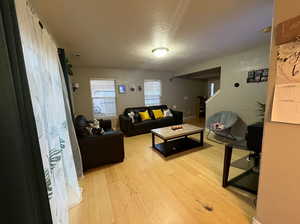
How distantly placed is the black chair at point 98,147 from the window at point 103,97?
8.44ft

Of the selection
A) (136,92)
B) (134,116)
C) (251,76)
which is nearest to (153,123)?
(134,116)

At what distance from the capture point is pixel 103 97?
472 cm

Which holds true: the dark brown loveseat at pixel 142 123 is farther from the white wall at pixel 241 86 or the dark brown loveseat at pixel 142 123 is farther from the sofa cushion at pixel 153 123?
the white wall at pixel 241 86

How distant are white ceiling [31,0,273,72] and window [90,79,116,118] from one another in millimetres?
1906

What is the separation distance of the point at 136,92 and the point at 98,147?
334 centimetres

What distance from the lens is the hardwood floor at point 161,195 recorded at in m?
1.35

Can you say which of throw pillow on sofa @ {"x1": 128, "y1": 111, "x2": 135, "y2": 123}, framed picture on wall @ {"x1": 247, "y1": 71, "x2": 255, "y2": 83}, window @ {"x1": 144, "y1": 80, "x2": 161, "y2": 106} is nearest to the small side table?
framed picture on wall @ {"x1": 247, "y1": 71, "x2": 255, "y2": 83}

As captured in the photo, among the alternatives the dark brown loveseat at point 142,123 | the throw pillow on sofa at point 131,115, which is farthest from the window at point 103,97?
the throw pillow on sofa at point 131,115

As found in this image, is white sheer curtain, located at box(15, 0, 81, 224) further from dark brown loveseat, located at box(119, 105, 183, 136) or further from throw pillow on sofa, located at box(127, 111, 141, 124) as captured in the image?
throw pillow on sofa, located at box(127, 111, 141, 124)

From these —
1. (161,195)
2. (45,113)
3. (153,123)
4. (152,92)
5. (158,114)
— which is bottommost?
(161,195)

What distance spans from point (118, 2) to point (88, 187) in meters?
2.45

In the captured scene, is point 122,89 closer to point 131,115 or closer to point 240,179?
point 131,115

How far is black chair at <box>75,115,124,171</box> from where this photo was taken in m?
2.10

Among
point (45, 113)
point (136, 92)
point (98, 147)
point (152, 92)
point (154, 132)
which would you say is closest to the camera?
point (45, 113)
